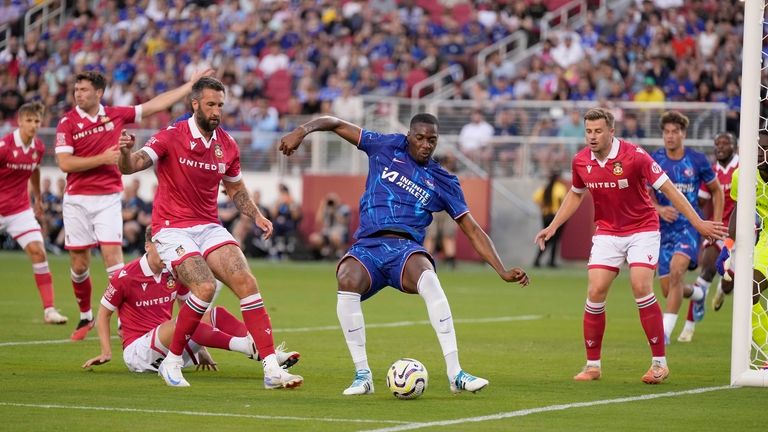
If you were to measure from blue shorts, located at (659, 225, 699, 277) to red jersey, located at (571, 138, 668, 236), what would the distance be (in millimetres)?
3350

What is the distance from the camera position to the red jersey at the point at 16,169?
15.7 m

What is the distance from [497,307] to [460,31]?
656 inches

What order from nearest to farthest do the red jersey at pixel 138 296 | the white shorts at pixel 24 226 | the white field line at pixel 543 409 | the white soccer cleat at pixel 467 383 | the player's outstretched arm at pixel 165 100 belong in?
1. the white field line at pixel 543 409
2. the white soccer cleat at pixel 467 383
3. the red jersey at pixel 138 296
4. the player's outstretched arm at pixel 165 100
5. the white shorts at pixel 24 226

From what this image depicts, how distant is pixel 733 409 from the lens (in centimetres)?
931

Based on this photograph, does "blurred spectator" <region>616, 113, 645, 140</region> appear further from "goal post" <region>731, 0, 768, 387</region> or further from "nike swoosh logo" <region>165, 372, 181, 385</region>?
"nike swoosh logo" <region>165, 372, 181, 385</region>

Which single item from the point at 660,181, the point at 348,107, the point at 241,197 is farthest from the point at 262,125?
the point at 660,181

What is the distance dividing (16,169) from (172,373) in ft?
21.4

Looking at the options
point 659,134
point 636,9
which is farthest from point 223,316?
point 636,9

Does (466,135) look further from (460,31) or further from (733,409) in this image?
(733,409)

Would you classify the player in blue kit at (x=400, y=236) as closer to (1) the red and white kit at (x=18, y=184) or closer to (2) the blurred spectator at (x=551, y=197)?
(1) the red and white kit at (x=18, y=184)

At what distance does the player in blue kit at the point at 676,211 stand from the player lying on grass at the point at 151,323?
5.47m

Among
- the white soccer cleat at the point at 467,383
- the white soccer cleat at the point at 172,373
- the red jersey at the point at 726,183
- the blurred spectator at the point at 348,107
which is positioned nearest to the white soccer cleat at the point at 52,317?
the white soccer cleat at the point at 172,373

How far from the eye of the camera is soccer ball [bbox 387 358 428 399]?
9.46m

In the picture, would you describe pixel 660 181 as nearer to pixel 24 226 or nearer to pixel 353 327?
Result: pixel 353 327
